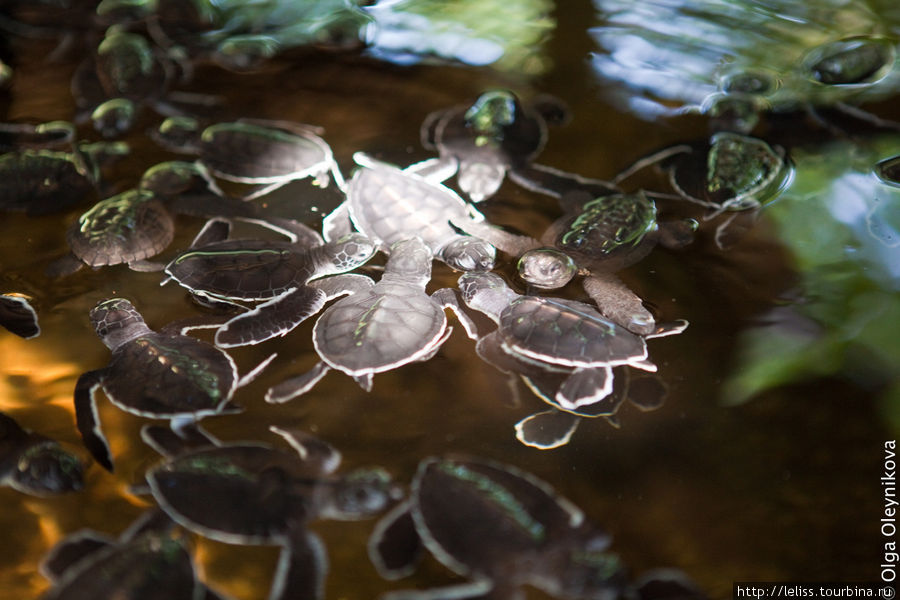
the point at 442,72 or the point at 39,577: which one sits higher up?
the point at 442,72

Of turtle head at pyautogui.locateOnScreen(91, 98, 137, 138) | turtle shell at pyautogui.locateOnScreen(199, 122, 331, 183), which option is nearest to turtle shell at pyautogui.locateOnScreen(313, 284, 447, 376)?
turtle shell at pyautogui.locateOnScreen(199, 122, 331, 183)

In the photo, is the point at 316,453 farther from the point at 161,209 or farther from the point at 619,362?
the point at 161,209

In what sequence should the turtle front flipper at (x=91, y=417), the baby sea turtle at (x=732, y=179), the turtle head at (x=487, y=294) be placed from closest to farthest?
the turtle front flipper at (x=91, y=417) < the turtle head at (x=487, y=294) < the baby sea turtle at (x=732, y=179)

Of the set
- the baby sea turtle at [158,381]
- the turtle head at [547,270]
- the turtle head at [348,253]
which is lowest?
the baby sea turtle at [158,381]

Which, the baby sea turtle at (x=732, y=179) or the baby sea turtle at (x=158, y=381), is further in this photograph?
the baby sea turtle at (x=732, y=179)

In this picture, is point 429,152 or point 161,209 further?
point 429,152

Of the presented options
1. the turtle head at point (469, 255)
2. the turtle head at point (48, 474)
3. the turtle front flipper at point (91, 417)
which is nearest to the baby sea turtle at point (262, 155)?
the turtle head at point (469, 255)

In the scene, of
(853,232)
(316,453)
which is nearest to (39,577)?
(316,453)

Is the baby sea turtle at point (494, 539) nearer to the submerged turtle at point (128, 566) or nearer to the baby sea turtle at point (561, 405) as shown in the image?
the baby sea turtle at point (561, 405)
